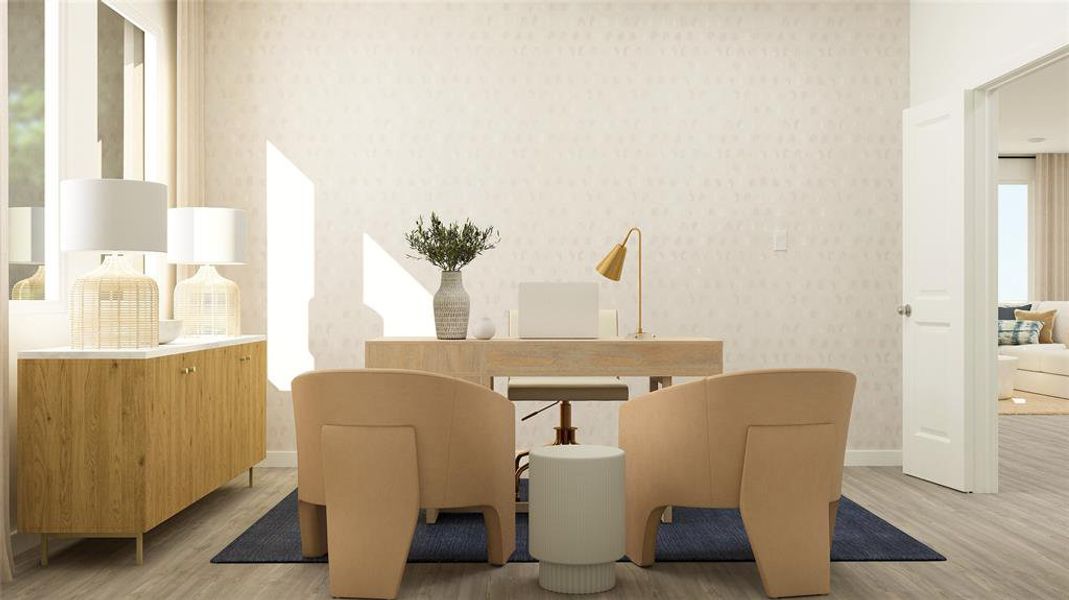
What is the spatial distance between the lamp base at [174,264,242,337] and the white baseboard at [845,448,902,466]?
366cm

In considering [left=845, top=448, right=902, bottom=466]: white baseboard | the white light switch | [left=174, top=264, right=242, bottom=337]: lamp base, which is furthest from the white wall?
→ [left=174, top=264, right=242, bottom=337]: lamp base

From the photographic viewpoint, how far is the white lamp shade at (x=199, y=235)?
166 inches

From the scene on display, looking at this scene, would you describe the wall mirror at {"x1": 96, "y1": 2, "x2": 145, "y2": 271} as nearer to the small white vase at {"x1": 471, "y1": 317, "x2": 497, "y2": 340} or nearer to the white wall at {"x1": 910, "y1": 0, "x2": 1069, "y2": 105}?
the small white vase at {"x1": 471, "y1": 317, "x2": 497, "y2": 340}

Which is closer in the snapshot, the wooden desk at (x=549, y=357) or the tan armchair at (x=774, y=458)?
the tan armchair at (x=774, y=458)

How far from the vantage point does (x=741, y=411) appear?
270 cm

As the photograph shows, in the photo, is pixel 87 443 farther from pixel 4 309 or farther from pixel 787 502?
pixel 787 502

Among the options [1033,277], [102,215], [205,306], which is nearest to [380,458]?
[102,215]

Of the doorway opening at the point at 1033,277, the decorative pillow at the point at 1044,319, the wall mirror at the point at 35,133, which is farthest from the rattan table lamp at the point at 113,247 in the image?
the decorative pillow at the point at 1044,319

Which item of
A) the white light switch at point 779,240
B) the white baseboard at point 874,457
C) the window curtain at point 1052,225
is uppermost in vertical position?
the window curtain at point 1052,225

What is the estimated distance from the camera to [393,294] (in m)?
5.10

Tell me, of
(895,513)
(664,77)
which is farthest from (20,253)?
(895,513)

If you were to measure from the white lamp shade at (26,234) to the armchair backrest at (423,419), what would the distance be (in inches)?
56.9

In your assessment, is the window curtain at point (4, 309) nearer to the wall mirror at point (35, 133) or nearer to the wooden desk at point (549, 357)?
the wall mirror at point (35, 133)

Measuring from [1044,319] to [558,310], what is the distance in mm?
8020
